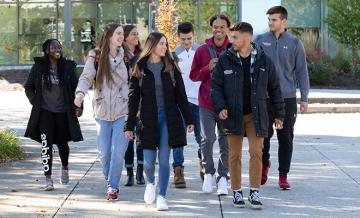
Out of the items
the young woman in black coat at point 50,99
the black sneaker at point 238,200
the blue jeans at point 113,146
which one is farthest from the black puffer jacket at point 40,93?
the black sneaker at point 238,200

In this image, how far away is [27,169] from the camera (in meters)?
11.4

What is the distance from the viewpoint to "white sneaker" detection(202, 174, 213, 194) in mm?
9500

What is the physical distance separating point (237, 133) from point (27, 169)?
4044 millimetres

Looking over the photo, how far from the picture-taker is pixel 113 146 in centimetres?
903

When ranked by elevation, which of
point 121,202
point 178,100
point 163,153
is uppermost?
point 178,100

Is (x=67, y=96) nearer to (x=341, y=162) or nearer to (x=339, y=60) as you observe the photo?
(x=341, y=162)

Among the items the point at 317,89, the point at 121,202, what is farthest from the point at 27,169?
the point at 317,89

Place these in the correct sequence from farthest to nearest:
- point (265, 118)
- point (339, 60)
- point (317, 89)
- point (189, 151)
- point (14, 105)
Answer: point (339, 60) → point (317, 89) → point (14, 105) → point (189, 151) → point (265, 118)

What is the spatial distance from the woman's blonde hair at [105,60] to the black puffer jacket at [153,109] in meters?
0.52

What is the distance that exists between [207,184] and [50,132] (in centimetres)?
199

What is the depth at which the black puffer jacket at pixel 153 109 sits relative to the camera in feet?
27.9

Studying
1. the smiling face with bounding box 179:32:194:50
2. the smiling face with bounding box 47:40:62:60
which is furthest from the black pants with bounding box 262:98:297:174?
the smiling face with bounding box 47:40:62:60

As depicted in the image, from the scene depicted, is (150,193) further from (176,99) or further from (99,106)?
(99,106)

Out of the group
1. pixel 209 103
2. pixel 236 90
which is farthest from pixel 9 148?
pixel 236 90
